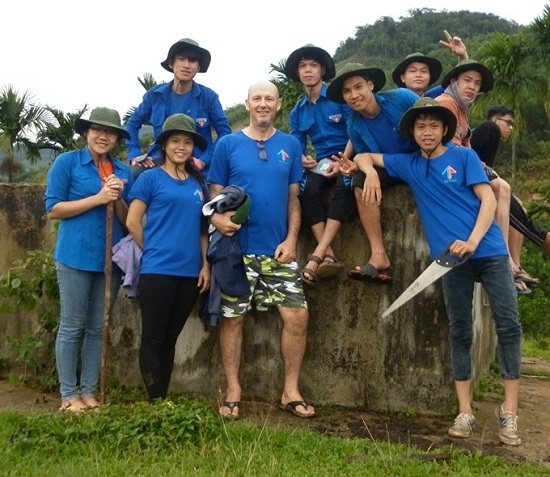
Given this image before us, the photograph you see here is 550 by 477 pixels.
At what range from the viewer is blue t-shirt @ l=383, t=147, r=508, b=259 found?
4258mm

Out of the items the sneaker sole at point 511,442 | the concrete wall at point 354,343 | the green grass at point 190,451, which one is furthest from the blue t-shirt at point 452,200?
the green grass at point 190,451

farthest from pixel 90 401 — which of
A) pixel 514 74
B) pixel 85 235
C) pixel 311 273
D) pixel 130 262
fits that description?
pixel 514 74

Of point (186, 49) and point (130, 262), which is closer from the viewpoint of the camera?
point (130, 262)

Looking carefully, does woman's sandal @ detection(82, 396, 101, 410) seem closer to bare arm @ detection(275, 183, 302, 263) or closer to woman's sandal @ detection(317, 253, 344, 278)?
bare arm @ detection(275, 183, 302, 263)

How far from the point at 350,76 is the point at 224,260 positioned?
1.40 m

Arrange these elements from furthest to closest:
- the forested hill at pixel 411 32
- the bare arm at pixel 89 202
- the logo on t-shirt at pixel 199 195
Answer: the forested hill at pixel 411 32 < the logo on t-shirt at pixel 199 195 < the bare arm at pixel 89 202

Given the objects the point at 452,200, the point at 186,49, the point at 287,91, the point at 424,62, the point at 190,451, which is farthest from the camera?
the point at 287,91

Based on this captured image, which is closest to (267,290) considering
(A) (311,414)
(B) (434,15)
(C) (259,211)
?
(C) (259,211)

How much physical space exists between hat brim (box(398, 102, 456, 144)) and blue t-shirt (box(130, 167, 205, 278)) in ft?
4.47

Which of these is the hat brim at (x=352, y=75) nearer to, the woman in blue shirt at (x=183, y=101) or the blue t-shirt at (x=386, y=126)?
the blue t-shirt at (x=386, y=126)

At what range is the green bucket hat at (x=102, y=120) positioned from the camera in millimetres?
4609

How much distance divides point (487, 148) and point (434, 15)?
69.4m

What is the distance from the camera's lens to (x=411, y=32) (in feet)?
213

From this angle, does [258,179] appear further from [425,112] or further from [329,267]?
[425,112]
